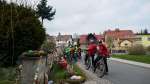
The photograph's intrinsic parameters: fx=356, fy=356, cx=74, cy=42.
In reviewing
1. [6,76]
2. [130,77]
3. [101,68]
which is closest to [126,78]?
[130,77]

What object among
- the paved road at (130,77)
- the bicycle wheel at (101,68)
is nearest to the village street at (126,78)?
the paved road at (130,77)

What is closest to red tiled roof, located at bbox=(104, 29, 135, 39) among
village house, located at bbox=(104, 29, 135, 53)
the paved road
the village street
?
village house, located at bbox=(104, 29, 135, 53)

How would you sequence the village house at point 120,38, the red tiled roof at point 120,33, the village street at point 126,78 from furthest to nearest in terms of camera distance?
the red tiled roof at point 120,33
the village house at point 120,38
the village street at point 126,78

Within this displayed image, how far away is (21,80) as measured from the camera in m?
10.4

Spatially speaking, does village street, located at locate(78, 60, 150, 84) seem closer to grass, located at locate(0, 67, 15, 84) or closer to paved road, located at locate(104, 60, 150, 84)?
paved road, located at locate(104, 60, 150, 84)

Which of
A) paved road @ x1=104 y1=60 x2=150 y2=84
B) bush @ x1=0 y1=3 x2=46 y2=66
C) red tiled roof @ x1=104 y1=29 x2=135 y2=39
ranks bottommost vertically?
paved road @ x1=104 y1=60 x2=150 y2=84

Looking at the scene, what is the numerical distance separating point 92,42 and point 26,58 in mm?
11383

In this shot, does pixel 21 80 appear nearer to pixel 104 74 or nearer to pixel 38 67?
pixel 38 67

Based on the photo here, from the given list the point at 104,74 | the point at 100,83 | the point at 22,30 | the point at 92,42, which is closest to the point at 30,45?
the point at 22,30

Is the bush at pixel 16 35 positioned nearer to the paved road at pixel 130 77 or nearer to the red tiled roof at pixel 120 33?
the paved road at pixel 130 77

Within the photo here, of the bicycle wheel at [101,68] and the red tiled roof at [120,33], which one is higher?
the red tiled roof at [120,33]

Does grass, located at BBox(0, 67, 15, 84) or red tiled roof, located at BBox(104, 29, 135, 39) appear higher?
red tiled roof, located at BBox(104, 29, 135, 39)

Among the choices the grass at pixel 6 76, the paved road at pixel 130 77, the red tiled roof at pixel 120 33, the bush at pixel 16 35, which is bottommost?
the paved road at pixel 130 77

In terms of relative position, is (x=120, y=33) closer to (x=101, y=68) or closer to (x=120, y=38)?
(x=120, y=38)
